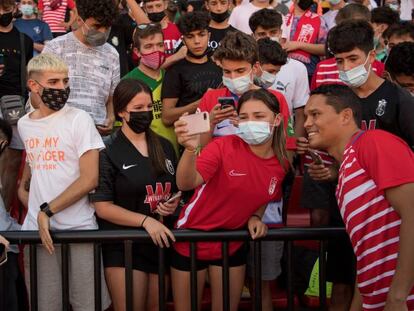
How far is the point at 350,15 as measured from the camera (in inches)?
281

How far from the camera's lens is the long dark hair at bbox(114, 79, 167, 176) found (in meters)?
4.60

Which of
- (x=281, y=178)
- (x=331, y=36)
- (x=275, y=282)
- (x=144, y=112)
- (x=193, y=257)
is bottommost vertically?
(x=275, y=282)

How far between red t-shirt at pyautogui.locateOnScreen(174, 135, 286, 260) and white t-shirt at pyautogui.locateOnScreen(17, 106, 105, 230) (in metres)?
0.66

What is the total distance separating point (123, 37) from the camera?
727cm

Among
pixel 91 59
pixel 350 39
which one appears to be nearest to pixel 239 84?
pixel 350 39

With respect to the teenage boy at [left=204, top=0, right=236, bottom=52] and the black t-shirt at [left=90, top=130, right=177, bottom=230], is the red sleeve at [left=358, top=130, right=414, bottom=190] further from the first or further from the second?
the teenage boy at [left=204, top=0, right=236, bottom=52]

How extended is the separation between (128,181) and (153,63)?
74.5 inches

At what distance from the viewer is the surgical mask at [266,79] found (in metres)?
5.58

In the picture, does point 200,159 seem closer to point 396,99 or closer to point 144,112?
point 144,112

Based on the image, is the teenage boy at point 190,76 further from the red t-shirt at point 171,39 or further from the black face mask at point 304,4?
the black face mask at point 304,4

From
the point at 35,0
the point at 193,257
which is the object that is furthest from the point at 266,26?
the point at 35,0

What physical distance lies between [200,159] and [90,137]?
2.41 feet

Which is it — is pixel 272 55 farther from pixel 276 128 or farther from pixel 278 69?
pixel 276 128

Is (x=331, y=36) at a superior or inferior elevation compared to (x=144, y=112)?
superior
